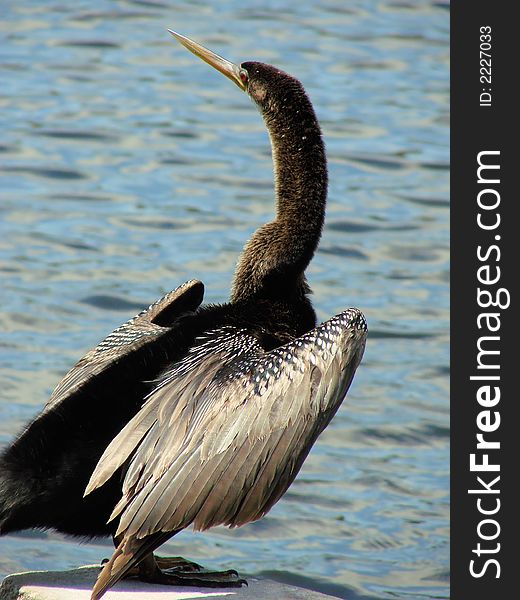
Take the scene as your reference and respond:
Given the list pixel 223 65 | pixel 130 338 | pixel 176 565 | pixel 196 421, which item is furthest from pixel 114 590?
pixel 223 65

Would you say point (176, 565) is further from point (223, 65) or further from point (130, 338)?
point (223, 65)

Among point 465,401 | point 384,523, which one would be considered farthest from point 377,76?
point 465,401

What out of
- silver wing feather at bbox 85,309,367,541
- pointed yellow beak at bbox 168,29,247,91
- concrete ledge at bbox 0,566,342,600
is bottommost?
concrete ledge at bbox 0,566,342,600

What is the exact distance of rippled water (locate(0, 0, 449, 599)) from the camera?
26.0ft

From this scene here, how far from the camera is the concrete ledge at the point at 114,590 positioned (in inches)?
202

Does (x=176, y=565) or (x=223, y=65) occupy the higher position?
(x=223, y=65)

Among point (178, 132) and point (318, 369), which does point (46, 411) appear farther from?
point (178, 132)

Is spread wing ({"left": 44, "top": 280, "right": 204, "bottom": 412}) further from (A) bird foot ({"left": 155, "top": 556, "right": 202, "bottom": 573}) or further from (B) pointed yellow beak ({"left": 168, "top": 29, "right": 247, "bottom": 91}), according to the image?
(B) pointed yellow beak ({"left": 168, "top": 29, "right": 247, "bottom": 91})

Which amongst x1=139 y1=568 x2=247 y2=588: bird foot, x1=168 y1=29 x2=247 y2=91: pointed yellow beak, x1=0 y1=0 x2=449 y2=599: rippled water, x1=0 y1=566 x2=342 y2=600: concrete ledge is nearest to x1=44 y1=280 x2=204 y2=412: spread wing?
x1=0 y1=566 x2=342 y2=600: concrete ledge

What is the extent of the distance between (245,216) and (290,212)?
6.53m

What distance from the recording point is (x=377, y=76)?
51.6 feet

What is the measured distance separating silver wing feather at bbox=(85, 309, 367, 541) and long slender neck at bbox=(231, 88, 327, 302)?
300 millimetres

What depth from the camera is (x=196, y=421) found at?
5020 millimetres

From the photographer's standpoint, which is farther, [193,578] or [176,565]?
[176,565]
